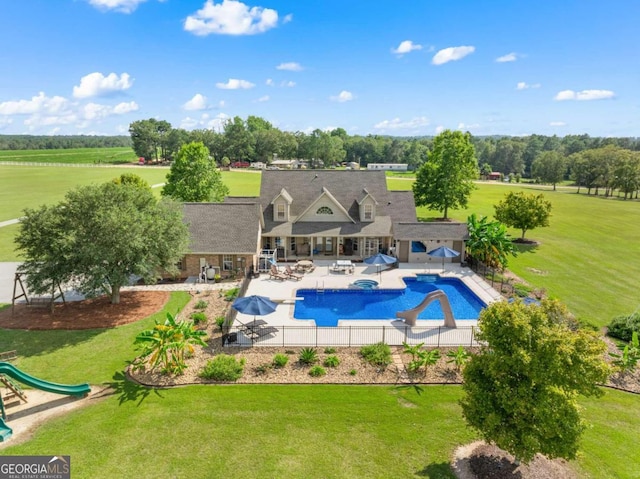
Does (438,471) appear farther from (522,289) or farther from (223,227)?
(223,227)

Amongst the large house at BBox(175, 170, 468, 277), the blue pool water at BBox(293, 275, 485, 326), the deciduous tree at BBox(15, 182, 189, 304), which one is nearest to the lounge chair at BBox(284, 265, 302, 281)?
the large house at BBox(175, 170, 468, 277)

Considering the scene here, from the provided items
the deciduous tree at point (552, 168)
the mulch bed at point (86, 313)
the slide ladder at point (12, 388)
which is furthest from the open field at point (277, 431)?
the deciduous tree at point (552, 168)

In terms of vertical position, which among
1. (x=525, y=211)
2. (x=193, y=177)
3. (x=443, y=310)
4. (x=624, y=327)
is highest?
(x=193, y=177)

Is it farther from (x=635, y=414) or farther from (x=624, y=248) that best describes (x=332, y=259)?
(x=624, y=248)

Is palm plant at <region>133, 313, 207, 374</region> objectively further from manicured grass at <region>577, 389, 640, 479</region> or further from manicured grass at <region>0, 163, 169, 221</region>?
manicured grass at <region>0, 163, 169, 221</region>

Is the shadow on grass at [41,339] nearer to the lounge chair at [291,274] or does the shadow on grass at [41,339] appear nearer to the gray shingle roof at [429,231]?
the lounge chair at [291,274]

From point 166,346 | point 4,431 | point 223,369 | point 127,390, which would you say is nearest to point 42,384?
point 4,431
